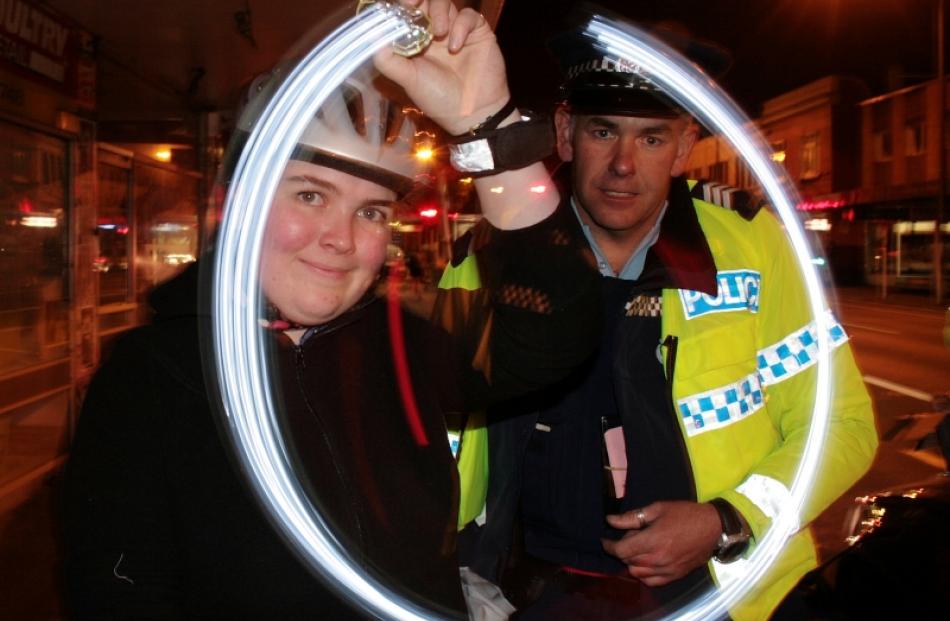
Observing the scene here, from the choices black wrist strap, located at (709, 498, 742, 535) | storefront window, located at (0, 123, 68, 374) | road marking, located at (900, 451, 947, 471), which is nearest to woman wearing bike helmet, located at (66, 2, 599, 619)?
black wrist strap, located at (709, 498, 742, 535)

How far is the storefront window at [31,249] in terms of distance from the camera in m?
5.95

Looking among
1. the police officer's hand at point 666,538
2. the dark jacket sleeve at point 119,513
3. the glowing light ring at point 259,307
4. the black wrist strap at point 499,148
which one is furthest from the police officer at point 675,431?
the dark jacket sleeve at point 119,513

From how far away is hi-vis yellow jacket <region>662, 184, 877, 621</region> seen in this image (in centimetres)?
208

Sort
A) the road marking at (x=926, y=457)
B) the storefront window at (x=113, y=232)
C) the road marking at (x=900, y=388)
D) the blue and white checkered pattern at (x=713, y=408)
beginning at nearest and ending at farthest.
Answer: the blue and white checkered pattern at (x=713, y=408) < the road marking at (x=926, y=457) < the storefront window at (x=113, y=232) < the road marking at (x=900, y=388)

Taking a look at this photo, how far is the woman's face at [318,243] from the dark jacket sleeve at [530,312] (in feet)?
0.86

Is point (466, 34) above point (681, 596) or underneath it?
Result: above

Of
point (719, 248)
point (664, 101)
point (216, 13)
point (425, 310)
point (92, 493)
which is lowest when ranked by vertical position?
point (92, 493)

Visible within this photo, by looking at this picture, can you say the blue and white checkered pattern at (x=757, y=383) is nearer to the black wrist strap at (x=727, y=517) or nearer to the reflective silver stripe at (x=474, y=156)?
the black wrist strap at (x=727, y=517)

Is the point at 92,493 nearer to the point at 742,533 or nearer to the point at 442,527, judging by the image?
the point at 442,527

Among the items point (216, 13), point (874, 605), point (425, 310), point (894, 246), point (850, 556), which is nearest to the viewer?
point (425, 310)

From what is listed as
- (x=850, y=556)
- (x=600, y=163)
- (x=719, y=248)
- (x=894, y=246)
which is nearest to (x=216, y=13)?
(x=600, y=163)

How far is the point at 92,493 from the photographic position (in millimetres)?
1468

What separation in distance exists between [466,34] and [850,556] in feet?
7.22

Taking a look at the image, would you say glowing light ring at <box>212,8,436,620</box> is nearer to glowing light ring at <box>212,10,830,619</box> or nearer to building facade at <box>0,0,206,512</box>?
glowing light ring at <box>212,10,830,619</box>
